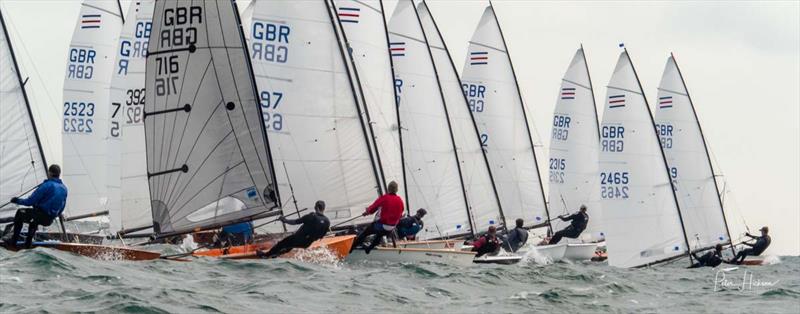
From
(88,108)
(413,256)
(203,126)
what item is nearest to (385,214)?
(413,256)

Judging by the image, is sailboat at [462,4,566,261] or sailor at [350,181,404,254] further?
sailboat at [462,4,566,261]

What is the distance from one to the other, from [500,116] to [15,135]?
16611mm

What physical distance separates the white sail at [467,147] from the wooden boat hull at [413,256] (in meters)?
10.6

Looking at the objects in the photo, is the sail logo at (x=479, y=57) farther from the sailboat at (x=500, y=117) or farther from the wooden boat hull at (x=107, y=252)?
the wooden boat hull at (x=107, y=252)

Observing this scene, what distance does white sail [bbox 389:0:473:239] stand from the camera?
109 ft

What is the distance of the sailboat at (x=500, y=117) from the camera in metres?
38.9

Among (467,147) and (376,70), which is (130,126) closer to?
(376,70)

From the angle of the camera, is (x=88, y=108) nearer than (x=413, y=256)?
No

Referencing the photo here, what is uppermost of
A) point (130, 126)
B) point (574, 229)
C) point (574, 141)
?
point (574, 141)

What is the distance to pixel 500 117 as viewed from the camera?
129 ft

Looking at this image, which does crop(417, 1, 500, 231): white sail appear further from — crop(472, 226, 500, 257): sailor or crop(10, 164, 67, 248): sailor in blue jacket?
crop(10, 164, 67, 248): sailor in blue jacket
